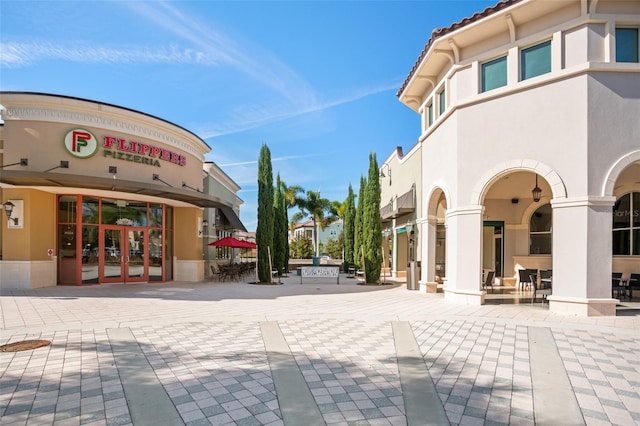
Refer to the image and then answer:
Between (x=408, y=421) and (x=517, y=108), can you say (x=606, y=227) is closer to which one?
(x=517, y=108)

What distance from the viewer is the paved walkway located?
415 centimetres

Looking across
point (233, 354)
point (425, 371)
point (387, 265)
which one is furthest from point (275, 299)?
point (387, 265)

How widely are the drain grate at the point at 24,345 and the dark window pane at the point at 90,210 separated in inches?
402

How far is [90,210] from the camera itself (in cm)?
1606

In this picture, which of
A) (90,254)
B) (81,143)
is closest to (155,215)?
(90,254)

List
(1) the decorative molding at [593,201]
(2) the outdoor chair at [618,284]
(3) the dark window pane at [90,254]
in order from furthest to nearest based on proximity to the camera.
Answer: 1. (3) the dark window pane at [90,254]
2. (2) the outdoor chair at [618,284]
3. (1) the decorative molding at [593,201]

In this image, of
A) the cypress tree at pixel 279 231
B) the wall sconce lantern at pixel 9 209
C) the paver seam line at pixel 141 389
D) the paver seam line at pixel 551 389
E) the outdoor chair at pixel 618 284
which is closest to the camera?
the paver seam line at pixel 141 389

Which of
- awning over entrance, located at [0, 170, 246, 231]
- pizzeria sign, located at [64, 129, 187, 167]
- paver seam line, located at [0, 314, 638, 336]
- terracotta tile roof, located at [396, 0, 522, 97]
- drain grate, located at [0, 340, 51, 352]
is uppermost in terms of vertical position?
terracotta tile roof, located at [396, 0, 522, 97]

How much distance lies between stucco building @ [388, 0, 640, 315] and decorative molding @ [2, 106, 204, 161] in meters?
11.6

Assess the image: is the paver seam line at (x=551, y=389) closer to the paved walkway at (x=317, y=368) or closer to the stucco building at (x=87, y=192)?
the paved walkway at (x=317, y=368)

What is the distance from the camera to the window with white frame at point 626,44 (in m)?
9.88

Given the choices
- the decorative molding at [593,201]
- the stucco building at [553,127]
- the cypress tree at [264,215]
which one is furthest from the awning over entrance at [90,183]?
the decorative molding at [593,201]

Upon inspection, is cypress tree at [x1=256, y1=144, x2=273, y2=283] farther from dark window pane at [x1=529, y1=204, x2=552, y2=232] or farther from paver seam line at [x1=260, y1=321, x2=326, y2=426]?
paver seam line at [x1=260, y1=321, x2=326, y2=426]

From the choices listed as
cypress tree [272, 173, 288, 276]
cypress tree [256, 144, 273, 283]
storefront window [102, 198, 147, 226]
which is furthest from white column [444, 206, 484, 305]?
storefront window [102, 198, 147, 226]
